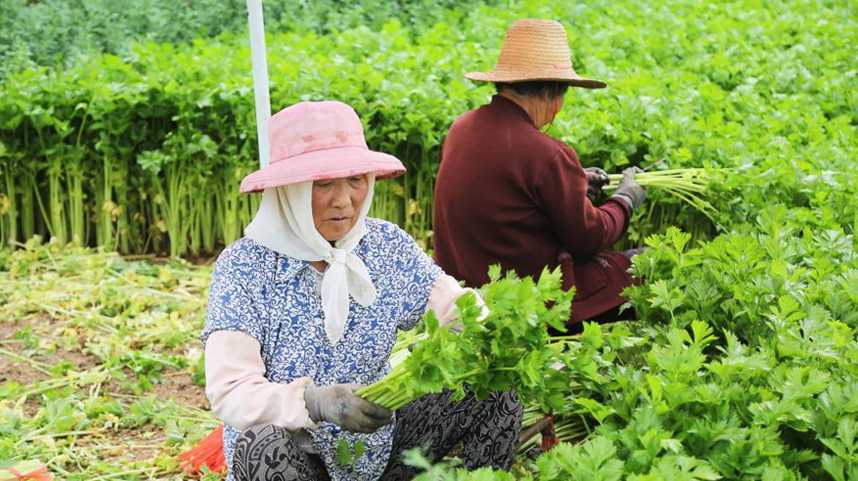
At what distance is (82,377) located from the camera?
4.93 meters

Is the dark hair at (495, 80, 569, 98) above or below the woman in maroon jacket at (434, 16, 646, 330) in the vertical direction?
above

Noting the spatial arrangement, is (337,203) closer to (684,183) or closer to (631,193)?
(631,193)

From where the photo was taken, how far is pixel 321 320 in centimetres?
318

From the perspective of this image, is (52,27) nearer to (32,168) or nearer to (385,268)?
(32,168)

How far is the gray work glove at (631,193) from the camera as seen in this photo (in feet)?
15.3

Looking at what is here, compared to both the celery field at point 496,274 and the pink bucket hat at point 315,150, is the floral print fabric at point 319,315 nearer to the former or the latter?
the pink bucket hat at point 315,150

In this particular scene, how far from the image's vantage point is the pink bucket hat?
9.91 ft

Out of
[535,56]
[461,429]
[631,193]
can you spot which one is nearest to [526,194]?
[535,56]

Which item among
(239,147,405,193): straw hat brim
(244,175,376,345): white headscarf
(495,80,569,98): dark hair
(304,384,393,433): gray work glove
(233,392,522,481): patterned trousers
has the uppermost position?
(239,147,405,193): straw hat brim

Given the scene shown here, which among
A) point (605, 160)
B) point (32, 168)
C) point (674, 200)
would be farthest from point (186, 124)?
point (674, 200)

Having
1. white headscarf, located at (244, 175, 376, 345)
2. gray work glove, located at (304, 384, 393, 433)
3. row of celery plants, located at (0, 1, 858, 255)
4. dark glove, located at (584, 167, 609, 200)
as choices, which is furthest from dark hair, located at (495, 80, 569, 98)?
gray work glove, located at (304, 384, 393, 433)

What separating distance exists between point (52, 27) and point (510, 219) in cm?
586

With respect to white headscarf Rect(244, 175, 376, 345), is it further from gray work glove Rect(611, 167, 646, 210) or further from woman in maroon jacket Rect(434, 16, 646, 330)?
gray work glove Rect(611, 167, 646, 210)

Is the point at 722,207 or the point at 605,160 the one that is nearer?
the point at 722,207
